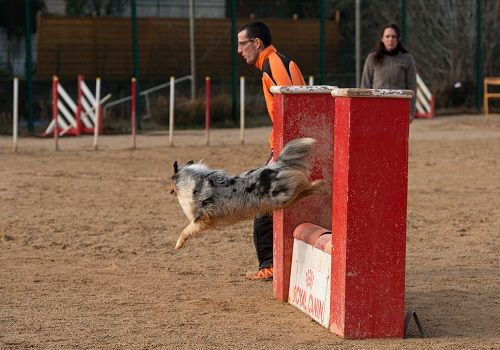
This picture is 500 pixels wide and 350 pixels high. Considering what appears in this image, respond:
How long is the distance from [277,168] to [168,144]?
43.9ft

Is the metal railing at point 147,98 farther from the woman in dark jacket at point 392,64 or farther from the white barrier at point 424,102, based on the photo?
the woman in dark jacket at point 392,64

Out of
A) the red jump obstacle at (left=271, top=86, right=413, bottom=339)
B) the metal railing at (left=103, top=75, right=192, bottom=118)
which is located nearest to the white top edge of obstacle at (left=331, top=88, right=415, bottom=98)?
the red jump obstacle at (left=271, top=86, right=413, bottom=339)

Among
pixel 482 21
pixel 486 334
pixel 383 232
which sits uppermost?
pixel 482 21

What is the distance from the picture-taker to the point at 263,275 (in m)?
8.51

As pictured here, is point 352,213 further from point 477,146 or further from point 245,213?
point 477,146

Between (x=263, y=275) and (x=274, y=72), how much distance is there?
1.56 m

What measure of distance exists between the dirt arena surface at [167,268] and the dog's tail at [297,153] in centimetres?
98

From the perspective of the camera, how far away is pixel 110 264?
9.15 metres

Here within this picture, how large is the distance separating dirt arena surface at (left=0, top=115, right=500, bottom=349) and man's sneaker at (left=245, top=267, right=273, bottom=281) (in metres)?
0.10

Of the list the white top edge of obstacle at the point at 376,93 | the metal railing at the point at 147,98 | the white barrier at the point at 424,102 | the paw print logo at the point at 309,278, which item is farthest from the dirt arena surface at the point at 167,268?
the white barrier at the point at 424,102

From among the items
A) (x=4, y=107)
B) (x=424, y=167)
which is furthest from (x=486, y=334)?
(x=4, y=107)

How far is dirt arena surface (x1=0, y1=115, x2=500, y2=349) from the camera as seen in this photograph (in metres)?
6.64

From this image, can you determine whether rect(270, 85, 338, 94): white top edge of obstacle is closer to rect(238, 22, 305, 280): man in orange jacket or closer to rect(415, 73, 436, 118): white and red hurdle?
rect(238, 22, 305, 280): man in orange jacket

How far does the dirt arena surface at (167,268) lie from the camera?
664cm
